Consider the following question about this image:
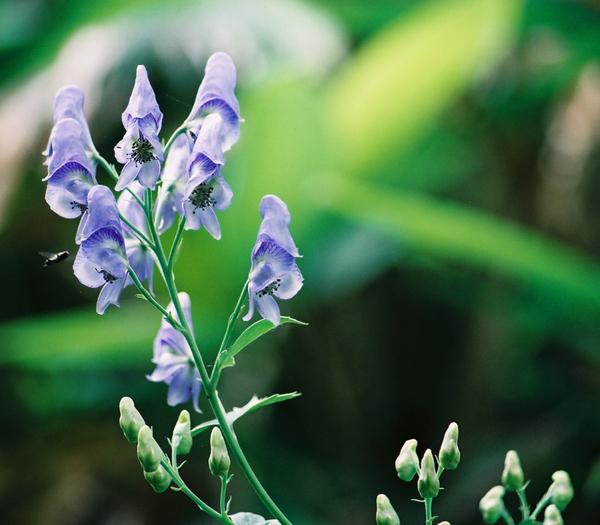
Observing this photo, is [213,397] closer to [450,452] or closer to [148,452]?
[148,452]

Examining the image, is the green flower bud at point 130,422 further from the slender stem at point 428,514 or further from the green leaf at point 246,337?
the slender stem at point 428,514

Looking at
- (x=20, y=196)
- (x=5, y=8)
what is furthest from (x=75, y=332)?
(x=5, y=8)

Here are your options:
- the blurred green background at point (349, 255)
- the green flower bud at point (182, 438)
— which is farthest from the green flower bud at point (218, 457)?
the blurred green background at point (349, 255)

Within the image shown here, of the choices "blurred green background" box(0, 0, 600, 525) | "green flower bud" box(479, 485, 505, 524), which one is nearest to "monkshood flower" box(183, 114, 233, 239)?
"green flower bud" box(479, 485, 505, 524)

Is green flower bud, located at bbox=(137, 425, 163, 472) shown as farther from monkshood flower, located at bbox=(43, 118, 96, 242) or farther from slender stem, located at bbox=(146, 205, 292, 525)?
monkshood flower, located at bbox=(43, 118, 96, 242)

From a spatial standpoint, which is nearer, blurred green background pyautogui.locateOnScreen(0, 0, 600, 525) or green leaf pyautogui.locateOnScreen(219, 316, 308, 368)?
green leaf pyautogui.locateOnScreen(219, 316, 308, 368)
